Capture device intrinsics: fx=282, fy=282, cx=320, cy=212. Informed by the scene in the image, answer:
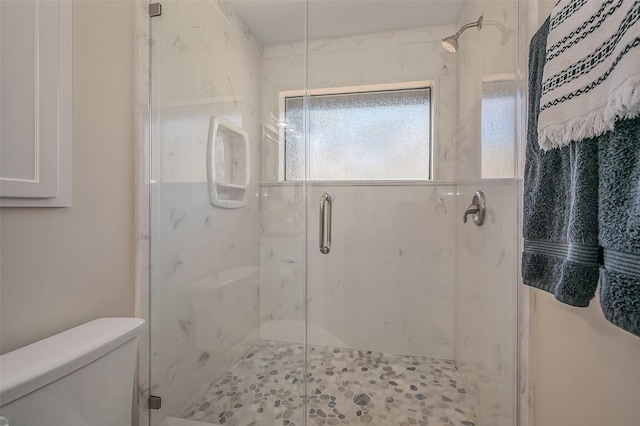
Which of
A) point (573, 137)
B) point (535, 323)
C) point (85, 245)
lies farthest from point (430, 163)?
point (85, 245)

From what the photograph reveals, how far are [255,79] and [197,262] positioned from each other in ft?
3.86

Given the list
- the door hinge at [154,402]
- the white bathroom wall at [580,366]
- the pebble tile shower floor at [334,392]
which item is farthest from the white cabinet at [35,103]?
the white bathroom wall at [580,366]

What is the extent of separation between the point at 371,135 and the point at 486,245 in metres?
1.05

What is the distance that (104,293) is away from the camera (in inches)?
41.8

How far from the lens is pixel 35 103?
81 cm

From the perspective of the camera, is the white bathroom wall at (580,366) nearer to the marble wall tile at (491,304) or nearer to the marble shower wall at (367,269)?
the marble wall tile at (491,304)

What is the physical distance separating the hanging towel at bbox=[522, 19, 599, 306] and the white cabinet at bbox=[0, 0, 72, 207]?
4.34ft

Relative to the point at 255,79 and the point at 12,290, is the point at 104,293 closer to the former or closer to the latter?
the point at 12,290

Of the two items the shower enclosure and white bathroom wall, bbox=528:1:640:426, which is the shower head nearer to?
the shower enclosure

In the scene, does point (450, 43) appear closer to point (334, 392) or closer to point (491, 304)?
point (491, 304)

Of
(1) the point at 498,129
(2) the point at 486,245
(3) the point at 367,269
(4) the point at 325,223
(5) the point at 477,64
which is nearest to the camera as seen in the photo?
(1) the point at 498,129

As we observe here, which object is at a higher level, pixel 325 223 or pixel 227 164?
pixel 227 164

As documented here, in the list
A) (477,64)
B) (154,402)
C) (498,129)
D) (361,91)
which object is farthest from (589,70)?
(154,402)

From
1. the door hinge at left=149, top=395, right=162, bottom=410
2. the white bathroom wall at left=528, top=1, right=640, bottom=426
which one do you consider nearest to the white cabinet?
the door hinge at left=149, top=395, right=162, bottom=410
